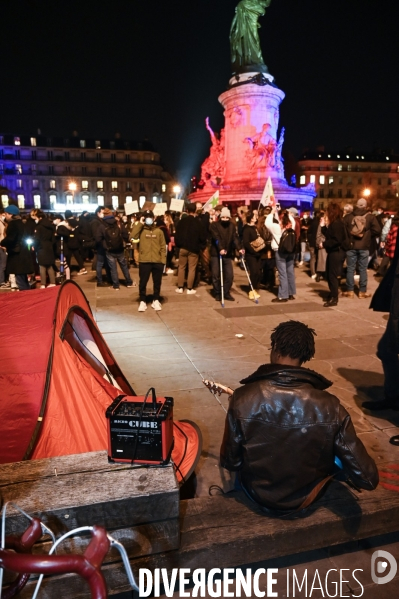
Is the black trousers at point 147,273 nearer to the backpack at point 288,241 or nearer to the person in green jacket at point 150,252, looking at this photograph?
the person in green jacket at point 150,252

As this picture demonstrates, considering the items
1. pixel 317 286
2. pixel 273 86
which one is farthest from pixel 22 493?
pixel 273 86

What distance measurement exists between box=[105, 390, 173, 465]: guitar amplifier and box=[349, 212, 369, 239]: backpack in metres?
8.15

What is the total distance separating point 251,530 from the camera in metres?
2.38

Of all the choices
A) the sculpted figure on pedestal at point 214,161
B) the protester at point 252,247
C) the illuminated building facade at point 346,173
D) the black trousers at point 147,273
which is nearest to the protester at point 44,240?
the black trousers at point 147,273

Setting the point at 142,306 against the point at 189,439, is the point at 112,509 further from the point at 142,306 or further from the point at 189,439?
the point at 142,306

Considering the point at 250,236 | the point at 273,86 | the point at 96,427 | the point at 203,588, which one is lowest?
the point at 203,588

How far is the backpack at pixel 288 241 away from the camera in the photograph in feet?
30.9

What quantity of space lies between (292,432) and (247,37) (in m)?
34.4

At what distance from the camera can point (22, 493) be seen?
2148 mm

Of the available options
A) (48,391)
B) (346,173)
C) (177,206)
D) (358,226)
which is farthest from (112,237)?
(346,173)

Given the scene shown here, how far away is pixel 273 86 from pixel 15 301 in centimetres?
2964

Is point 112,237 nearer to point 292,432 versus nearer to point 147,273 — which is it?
point 147,273

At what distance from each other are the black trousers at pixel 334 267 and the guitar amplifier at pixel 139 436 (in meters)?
7.63

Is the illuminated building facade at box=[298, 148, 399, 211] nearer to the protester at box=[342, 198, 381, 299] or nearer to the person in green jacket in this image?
the protester at box=[342, 198, 381, 299]
